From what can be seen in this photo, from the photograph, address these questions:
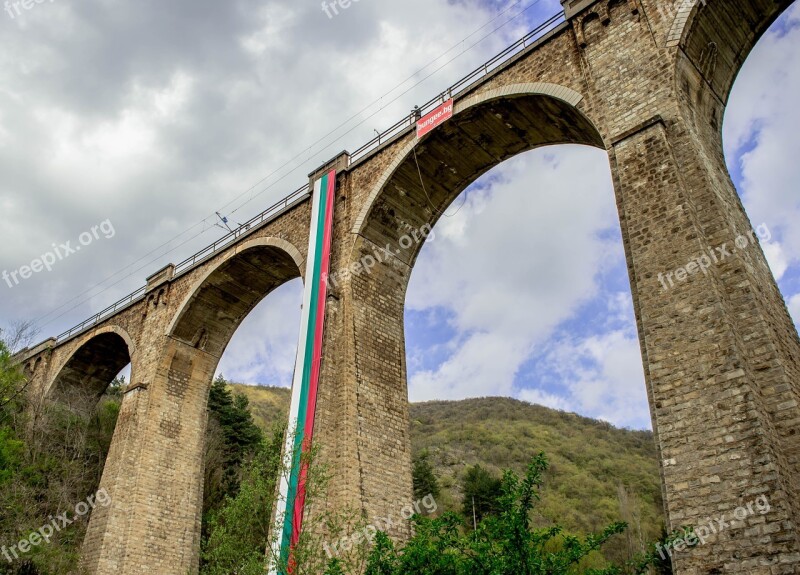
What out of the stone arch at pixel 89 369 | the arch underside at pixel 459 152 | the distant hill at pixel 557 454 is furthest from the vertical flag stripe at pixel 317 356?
the distant hill at pixel 557 454

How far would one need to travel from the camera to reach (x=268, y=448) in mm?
12109

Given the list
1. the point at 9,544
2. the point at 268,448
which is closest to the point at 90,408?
the point at 9,544

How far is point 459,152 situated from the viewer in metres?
15.7

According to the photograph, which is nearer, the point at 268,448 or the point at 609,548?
the point at 268,448

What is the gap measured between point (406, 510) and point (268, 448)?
131 inches

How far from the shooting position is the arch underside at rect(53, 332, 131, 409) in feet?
79.6

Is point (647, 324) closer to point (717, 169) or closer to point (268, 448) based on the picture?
point (717, 169)

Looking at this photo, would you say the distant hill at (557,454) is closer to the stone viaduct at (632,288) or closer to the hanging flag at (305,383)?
the stone viaduct at (632,288)

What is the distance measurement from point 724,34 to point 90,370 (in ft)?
75.9

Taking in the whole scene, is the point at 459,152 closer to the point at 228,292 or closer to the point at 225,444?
the point at 228,292

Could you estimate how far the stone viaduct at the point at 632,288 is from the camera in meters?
8.09

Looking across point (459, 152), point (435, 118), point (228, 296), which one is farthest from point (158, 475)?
point (435, 118)

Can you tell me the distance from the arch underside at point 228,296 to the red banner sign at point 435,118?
19.4 ft

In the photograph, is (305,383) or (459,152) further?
(459,152)
